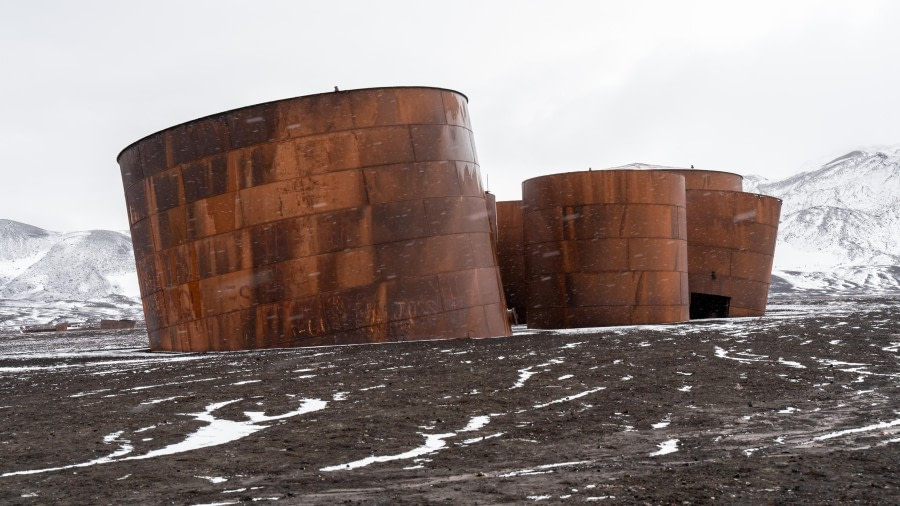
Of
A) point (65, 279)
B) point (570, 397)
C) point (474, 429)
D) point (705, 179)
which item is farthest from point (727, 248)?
point (65, 279)

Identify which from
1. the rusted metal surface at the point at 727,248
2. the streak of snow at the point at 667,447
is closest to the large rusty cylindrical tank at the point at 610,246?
the rusted metal surface at the point at 727,248

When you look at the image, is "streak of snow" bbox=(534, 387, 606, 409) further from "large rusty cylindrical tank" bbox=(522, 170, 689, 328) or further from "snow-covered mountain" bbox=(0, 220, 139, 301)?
"snow-covered mountain" bbox=(0, 220, 139, 301)

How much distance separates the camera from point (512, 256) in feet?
116

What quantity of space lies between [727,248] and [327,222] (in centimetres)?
1619

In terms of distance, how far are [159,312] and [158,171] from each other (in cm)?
324

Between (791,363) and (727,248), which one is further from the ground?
(727,248)

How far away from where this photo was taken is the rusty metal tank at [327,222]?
62.2ft

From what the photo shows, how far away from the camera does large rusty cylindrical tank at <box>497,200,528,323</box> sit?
35.0m

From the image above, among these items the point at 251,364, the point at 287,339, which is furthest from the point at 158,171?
the point at 251,364

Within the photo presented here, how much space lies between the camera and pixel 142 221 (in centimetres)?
2136

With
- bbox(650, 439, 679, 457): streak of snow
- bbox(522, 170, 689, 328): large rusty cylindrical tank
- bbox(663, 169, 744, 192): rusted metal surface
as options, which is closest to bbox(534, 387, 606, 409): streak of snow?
bbox(650, 439, 679, 457): streak of snow

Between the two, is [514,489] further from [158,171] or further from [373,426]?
[158,171]

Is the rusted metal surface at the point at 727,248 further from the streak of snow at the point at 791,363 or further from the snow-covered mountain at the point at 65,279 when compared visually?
the snow-covered mountain at the point at 65,279

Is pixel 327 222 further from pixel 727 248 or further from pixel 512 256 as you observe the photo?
pixel 512 256
